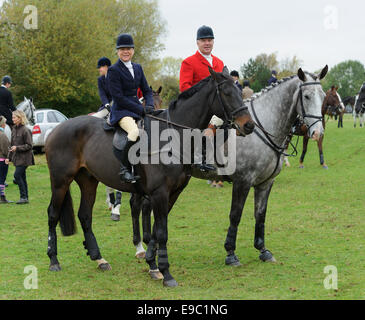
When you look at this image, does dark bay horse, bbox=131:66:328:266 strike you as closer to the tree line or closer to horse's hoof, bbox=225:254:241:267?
horse's hoof, bbox=225:254:241:267

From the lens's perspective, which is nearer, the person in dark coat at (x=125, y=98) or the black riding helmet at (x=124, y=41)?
the person in dark coat at (x=125, y=98)

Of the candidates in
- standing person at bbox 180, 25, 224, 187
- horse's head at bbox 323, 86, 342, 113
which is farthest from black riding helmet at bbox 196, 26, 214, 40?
horse's head at bbox 323, 86, 342, 113

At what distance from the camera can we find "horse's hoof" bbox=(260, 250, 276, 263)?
7273 millimetres

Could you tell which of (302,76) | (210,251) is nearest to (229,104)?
(302,76)

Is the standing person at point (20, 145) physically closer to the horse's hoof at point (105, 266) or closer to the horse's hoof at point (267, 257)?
the horse's hoof at point (105, 266)

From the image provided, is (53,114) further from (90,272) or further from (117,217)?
(90,272)

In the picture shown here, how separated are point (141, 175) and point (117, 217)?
437cm

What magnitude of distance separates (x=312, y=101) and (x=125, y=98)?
2764 mm

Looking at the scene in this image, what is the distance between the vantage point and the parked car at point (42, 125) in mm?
22969

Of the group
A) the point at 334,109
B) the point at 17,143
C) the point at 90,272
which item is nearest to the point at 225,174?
the point at 90,272

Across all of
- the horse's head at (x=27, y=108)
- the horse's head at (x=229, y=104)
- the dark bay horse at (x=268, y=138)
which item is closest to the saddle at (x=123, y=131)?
the horse's head at (x=229, y=104)

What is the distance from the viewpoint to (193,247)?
323 inches

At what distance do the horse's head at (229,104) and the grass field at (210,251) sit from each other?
2.06 meters

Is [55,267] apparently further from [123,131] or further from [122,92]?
[122,92]
